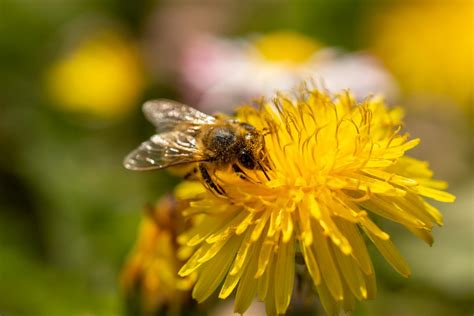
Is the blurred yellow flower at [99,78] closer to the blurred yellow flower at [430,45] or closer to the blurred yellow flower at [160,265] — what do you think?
the blurred yellow flower at [430,45]

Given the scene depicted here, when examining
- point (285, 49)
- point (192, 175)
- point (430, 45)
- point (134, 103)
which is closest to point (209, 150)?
point (192, 175)

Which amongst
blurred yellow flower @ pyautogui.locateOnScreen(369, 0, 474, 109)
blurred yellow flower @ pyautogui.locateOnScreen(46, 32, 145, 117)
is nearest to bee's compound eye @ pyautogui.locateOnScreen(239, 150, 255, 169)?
blurred yellow flower @ pyautogui.locateOnScreen(46, 32, 145, 117)

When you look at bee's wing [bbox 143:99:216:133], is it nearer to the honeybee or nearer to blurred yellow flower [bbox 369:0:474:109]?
the honeybee

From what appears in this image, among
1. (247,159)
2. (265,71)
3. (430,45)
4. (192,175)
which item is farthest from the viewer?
(430,45)

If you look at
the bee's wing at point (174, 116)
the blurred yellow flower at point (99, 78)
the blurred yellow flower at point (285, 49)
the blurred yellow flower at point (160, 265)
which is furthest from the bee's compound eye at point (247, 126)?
the blurred yellow flower at point (99, 78)

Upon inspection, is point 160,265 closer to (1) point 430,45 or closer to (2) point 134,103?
(2) point 134,103
